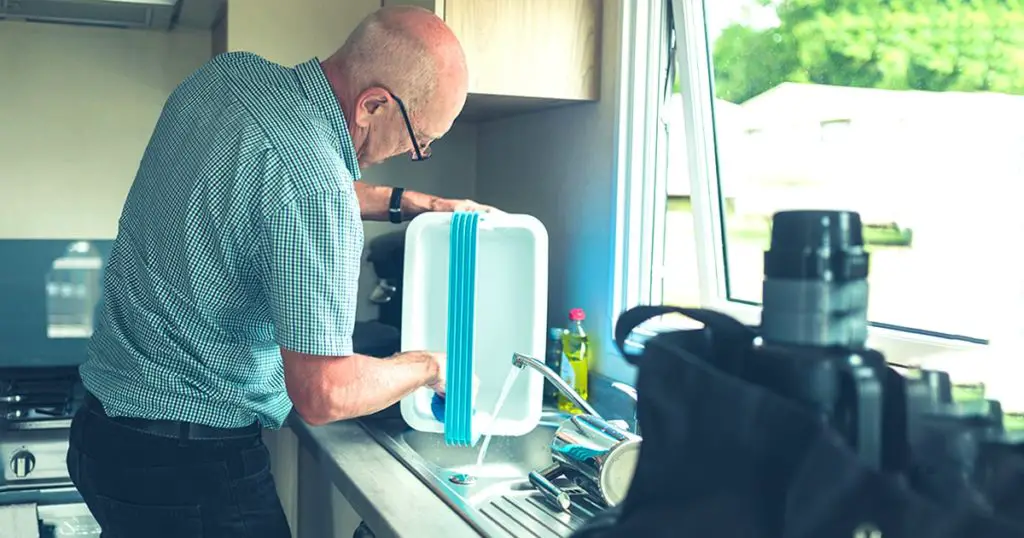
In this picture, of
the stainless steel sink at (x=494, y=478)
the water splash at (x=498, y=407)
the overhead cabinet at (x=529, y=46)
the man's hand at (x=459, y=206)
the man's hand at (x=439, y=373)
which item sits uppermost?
the overhead cabinet at (x=529, y=46)

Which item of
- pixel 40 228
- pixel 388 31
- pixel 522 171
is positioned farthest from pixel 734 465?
pixel 40 228

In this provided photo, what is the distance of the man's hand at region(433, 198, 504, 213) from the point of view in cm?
189

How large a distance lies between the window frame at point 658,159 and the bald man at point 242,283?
518mm

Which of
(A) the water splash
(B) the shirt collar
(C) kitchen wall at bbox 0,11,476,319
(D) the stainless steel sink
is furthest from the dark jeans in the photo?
(C) kitchen wall at bbox 0,11,476,319

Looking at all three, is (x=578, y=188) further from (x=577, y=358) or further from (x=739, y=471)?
(x=739, y=471)

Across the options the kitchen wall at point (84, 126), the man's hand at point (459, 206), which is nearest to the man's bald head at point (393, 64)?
the man's hand at point (459, 206)

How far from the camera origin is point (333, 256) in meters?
1.33

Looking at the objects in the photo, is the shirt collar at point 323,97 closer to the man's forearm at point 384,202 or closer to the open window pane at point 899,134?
the man's forearm at point 384,202

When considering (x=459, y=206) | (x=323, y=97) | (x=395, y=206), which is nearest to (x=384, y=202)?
(x=395, y=206)

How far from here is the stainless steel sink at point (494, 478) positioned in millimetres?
1412

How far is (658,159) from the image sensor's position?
2074 mm

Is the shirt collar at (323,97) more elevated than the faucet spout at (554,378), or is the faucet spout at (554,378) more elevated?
the shirt collar at (323,97)

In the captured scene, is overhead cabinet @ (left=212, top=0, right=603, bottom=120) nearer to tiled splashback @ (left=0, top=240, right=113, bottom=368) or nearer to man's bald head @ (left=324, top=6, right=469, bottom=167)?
man's bald head @ (left=324, top=6, right=469, bottom=167)

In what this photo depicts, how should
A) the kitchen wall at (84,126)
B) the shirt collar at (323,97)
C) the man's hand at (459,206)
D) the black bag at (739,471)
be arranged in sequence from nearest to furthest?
the black bag at (739,471)
the shirt collar at (323,97)
the man's hand at (459,206)
the kitchen wall at (84,126)
